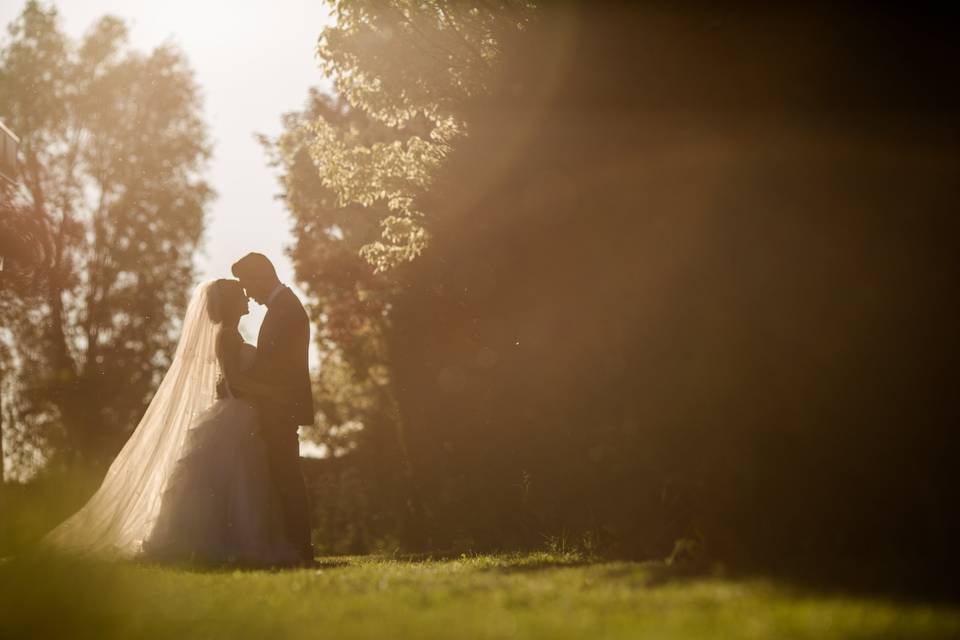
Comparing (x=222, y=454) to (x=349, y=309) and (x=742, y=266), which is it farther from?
(x=349, y=309)

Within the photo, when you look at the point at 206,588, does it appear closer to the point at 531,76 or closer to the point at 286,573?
the point at 286,573

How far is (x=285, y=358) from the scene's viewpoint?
39.8 feet

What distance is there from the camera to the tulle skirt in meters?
11.0

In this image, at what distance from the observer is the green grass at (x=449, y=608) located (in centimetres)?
462

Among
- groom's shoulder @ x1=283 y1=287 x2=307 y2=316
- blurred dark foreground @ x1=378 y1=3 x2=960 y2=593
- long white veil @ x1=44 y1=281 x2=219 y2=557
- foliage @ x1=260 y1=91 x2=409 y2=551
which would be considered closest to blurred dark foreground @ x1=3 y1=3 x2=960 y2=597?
blurred dark foreground @ x1=378 y1=3 x2=960 y2=593

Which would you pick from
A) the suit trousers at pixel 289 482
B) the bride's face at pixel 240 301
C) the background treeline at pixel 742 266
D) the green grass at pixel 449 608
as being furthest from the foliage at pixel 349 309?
the green grass at pixel 449 608

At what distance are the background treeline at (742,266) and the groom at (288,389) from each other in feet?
8.53

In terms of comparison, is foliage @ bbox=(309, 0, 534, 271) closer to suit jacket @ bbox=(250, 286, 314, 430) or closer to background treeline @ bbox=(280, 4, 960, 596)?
background treeline @ bbox=(280, 4, 960, 596)

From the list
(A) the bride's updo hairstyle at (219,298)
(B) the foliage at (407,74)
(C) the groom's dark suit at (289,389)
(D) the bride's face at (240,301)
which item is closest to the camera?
(C) the groom's dark suit at (289,389)

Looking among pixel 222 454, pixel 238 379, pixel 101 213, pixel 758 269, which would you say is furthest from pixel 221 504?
pixel 101 213

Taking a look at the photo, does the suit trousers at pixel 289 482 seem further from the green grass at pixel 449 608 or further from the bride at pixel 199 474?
the green grass at pixel 449 608

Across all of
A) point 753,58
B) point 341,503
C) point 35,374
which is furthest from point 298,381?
point 35,374

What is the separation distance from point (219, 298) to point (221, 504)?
2.65 meters

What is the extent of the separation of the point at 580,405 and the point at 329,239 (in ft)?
55.6
